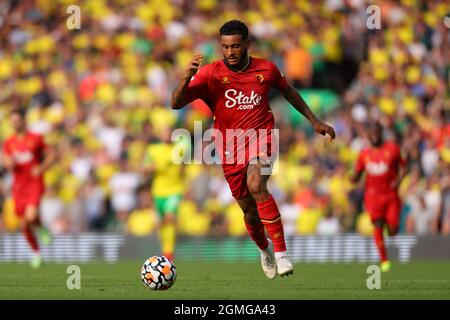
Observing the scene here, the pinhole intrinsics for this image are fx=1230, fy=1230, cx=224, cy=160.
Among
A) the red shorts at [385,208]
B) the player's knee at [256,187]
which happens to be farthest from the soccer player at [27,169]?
the player's knee at [256,187]

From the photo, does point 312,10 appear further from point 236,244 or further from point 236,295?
point 236,295

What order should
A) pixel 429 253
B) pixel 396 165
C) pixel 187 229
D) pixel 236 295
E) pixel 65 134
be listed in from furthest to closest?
pixel 65 134, pixel 187 229, pixel 429 253, pixel 396 165, pixel 236 295

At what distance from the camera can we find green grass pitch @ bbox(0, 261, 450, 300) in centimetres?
1241

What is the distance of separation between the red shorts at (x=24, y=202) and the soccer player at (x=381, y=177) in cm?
513

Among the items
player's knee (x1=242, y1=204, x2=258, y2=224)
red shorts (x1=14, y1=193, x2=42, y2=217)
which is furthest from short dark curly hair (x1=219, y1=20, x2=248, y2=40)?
red shorts (x1=14, y1=193, x2=42, y2=217)

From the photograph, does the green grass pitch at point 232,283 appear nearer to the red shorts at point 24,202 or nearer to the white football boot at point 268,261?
the white football boot at point 268,261

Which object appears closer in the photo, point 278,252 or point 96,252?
point 278,252

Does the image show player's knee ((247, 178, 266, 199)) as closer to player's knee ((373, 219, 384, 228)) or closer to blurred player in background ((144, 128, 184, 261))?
player's knee ((373, 219, 384, 228))

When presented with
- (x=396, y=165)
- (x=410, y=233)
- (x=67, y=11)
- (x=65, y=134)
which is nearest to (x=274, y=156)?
(x=396, y=165)

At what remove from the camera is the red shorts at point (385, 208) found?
62.7 feet

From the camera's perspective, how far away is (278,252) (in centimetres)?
1289

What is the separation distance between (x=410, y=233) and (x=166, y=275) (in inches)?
393

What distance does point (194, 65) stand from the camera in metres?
12.2

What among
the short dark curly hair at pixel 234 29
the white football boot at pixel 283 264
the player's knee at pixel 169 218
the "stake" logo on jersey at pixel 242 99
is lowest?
the player's knee at pixel 169 218
